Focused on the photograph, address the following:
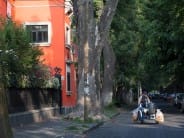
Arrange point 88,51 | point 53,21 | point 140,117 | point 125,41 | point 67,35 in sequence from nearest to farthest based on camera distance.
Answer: point 88,51 < point 140,117 < point 53,21 < point 67,35 < point 125,41

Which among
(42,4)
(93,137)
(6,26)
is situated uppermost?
(42,4)

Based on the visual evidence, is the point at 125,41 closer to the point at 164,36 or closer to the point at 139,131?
the point at 164,36

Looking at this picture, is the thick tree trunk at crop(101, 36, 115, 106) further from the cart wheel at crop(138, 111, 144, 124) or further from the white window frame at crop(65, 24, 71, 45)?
the cart wheel at crop(138, 111, 144, 124)

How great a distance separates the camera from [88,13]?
29797 millimetres

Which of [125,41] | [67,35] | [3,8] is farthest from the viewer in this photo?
[125,41]

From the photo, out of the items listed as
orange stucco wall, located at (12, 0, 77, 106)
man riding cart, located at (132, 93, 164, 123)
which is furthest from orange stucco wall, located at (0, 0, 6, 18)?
man riding cart, located at (132, 93, 164, 123)

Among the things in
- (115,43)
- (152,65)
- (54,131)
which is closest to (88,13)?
(54,131)

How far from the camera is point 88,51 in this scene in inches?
1171

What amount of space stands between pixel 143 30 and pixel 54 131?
28424 mm

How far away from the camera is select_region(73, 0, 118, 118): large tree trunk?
2906 centimetres

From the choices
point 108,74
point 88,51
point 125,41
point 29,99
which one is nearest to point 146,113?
point 88,51

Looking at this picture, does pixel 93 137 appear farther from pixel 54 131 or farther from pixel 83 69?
pixel 83 69

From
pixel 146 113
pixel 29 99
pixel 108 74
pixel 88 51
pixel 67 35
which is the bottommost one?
pixel 146 113

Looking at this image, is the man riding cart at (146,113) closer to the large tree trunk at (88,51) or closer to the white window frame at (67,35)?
the large tree trunk at (88,51)
